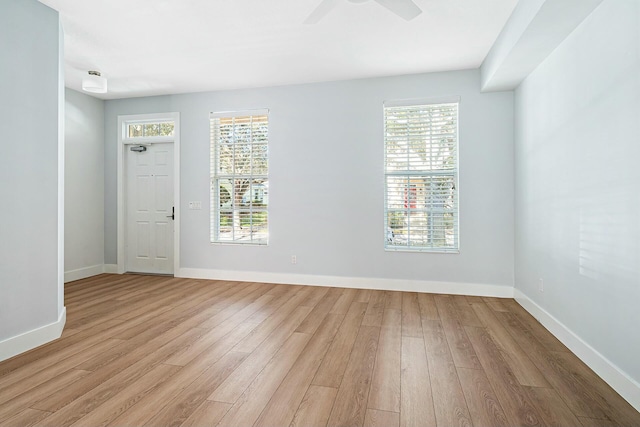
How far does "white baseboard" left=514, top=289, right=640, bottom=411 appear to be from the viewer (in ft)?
6.20

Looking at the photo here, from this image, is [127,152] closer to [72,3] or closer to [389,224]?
[72,3]

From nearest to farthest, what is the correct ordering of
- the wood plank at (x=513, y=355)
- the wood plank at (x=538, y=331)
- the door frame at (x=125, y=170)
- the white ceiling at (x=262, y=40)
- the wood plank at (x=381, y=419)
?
the wood plank at (x=381, y=419) < the wood plank at (x=513, y=355) < the wood plank at (x=538, y=331) < the white ceiling at (x=262, y=40) < the door frame at (x=125, y=170)

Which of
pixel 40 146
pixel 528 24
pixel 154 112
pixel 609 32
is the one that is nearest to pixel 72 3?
pixel 40 146

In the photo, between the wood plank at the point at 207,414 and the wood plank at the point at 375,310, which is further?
the wood plank at the point at 375,310

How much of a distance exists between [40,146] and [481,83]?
4498 millimetres

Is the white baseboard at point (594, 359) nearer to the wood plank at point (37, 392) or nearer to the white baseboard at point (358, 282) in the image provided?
the white baseboard at point (358, 282)

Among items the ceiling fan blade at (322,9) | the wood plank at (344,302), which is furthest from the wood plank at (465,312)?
the ceiling fan blade at (322,9)

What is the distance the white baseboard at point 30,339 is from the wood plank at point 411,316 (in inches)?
114

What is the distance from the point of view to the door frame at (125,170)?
205 inches

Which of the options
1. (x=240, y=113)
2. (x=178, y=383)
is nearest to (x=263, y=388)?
(x=178, y=383)

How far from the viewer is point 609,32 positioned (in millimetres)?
2125

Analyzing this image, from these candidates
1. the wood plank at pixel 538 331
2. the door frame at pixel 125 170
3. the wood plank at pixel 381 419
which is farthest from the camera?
the door frame at pixel 125 170

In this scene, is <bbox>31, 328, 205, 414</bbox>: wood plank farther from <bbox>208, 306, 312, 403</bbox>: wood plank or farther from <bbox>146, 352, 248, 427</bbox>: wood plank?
<bbox>208, 306, 312, 403</bbox>: wood plank

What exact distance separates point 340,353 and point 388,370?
40cm
